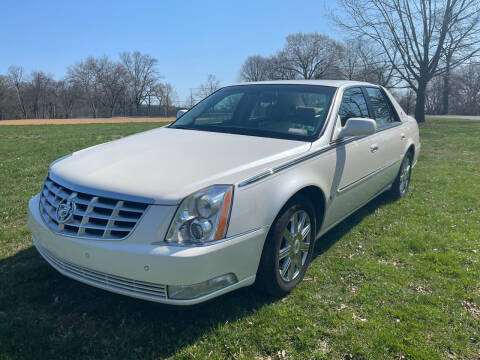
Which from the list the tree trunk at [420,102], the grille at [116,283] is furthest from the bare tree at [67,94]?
A: the grille at [116,283]

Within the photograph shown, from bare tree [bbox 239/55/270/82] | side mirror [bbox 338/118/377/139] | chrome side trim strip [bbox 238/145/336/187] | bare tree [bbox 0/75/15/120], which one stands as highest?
bare tree [bbox 239/55/270/82]

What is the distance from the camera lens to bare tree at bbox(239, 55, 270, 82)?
239ft

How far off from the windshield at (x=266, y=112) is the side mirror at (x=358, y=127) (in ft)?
0.73

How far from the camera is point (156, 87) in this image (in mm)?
70000

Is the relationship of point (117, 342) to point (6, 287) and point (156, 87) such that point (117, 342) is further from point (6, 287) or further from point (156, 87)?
point (156, 87)

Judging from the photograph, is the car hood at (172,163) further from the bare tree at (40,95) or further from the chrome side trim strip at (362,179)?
the bare tree at (40,95)

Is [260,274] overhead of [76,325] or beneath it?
overhead

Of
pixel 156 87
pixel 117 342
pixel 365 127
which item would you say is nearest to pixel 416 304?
pixel 365 127

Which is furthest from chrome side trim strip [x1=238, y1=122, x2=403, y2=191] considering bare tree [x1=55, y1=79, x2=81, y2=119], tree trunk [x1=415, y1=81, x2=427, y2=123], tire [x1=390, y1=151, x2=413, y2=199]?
bare tree [x1=55, y1=79, x2=81, y2=119]

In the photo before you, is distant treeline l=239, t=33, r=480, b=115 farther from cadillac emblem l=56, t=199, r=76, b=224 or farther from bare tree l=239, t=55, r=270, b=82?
cadillac emblem l=56, t=199, r=76, b=224

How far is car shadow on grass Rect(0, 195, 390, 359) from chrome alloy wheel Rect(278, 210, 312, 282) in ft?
0.90

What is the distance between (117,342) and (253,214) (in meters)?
1.21

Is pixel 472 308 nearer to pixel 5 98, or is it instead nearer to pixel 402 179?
pixel 402 179

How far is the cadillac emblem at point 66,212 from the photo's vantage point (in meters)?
2.43
